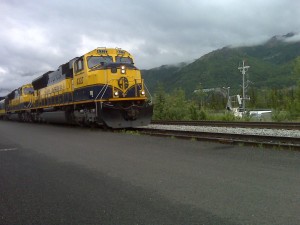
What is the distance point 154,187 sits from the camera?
5.89m

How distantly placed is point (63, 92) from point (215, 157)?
599 inches

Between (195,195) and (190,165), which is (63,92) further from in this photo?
(195,195)

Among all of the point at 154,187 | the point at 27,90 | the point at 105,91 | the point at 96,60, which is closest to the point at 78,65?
the point at 96,60

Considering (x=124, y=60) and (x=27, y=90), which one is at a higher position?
(x=124, y=60)

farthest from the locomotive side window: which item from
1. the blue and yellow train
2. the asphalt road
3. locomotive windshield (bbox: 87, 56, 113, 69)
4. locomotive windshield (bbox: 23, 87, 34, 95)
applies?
locomotive windshield (bbox: 23, 87, 34, 95)

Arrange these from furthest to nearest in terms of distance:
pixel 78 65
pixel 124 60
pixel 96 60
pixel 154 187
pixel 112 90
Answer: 1. pixel 78 65
2. pixel 124 60
3. pixel 96 60
4. pixel 112 90
5. pixel 154 187

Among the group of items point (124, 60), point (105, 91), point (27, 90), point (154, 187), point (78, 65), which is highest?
point (124, 60)

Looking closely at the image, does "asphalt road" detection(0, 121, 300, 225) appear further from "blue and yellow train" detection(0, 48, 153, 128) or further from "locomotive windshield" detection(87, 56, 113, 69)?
"locomotive windshield" detection(87, 56, 113, 69)

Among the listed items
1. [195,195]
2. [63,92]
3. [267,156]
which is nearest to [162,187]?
[195,195]

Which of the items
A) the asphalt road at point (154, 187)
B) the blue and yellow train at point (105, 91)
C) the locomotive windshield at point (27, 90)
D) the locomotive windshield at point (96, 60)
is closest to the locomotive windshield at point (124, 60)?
the blue and yellow train at point (105, 91)

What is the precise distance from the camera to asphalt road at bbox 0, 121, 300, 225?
4.52 meters

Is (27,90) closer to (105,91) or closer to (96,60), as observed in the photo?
(96,60)

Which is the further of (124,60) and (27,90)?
(27,90)

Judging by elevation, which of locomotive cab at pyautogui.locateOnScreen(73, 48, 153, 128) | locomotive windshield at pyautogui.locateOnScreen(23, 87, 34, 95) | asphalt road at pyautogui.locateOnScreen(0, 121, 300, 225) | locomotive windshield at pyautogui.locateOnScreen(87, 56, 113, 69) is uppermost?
locomotive windshield at pyautogui.locateOnScreen(87, 56, 113, 69)
